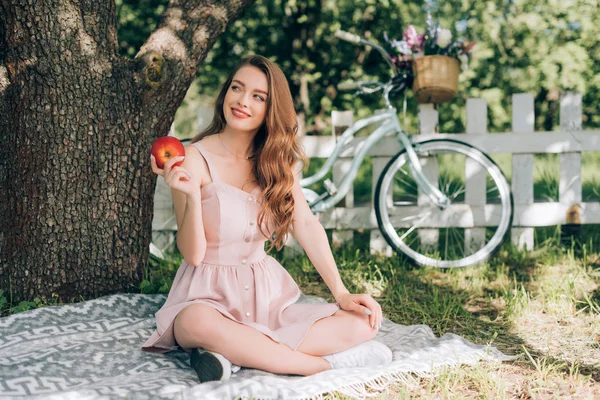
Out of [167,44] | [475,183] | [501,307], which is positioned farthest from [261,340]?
[475,183]

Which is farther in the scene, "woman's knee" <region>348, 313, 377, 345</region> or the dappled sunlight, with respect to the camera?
the dappled sunlight

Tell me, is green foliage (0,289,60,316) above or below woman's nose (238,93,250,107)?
below

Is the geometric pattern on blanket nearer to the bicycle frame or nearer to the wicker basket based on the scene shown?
the bicycle frame

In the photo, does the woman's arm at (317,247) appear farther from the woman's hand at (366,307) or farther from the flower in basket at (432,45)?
the flower in basket at (432,45)

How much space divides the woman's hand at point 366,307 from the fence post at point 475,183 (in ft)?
7.36

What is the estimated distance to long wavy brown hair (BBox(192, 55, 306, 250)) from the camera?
2.68 metres

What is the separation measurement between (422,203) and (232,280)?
7.81ft

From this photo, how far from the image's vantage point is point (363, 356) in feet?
8.63

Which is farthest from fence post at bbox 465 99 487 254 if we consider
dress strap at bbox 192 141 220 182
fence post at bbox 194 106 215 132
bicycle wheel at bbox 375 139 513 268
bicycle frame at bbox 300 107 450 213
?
dress strap at bbox 192 141 220 182

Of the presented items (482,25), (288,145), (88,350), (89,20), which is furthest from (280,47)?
(88,350)

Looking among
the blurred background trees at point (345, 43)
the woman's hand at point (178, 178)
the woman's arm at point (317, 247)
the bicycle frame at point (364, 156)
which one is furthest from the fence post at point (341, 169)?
the blurred background trees at point (345, 43)

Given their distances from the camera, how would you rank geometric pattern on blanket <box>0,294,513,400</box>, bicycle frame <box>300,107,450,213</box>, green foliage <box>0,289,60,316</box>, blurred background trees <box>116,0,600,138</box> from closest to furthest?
geometric pattern on blanket <box>0,294,513,400</box>
green foliage <box>0,289,60,316</box>
bicycle frame <box>300,107,450,213</box>
blurred background trees <box>116,0,600,138</box>

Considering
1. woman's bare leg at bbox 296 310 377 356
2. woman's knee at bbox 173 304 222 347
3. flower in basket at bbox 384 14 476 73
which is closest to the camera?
woman's knee at bbox 173 304 222 347

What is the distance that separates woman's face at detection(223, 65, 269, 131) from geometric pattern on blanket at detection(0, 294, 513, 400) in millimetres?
1033
